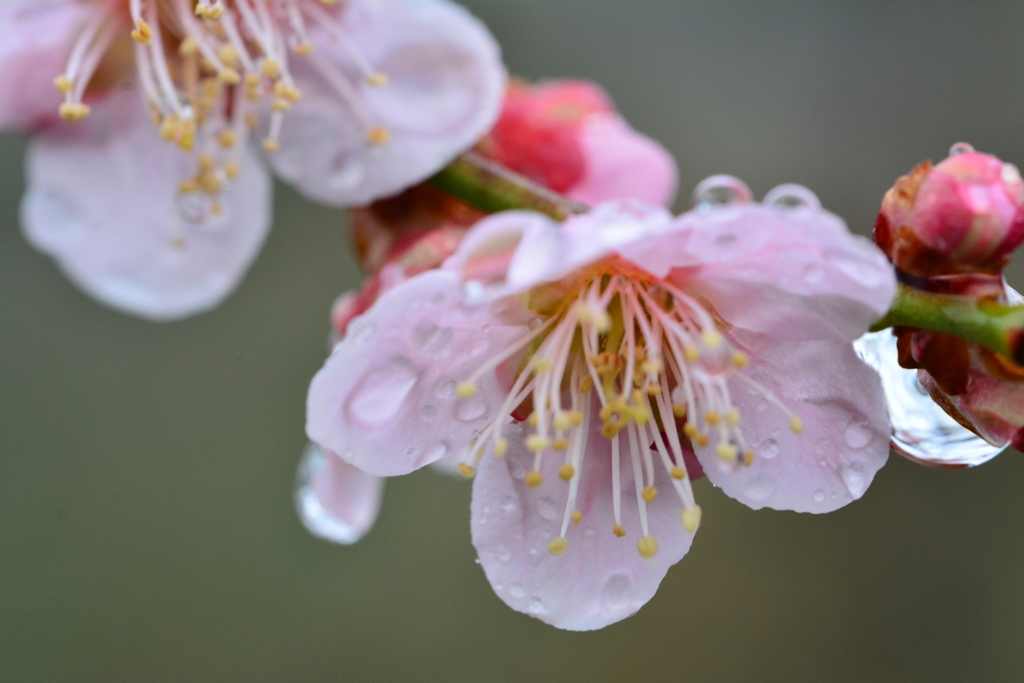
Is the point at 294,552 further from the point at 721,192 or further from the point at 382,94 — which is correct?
the point at 721,192

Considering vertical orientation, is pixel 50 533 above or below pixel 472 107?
below

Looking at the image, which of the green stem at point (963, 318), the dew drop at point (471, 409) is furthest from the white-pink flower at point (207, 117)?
the green stem at point (963, 318)

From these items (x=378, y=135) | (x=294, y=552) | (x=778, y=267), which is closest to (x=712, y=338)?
(x=778, y=267)

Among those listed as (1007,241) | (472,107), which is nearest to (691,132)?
(472,107)

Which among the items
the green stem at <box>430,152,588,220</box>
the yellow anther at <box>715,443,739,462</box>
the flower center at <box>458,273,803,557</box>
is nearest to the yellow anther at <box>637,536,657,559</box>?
the flower center at <box>458,273,803,557</box>

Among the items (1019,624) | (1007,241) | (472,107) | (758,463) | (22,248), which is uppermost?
(1007,241)

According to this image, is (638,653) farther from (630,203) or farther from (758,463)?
(630,203)
